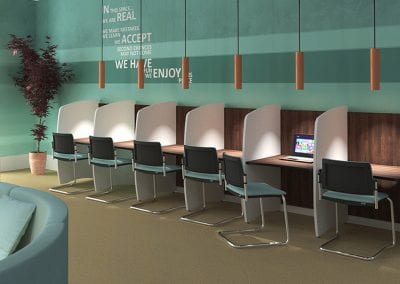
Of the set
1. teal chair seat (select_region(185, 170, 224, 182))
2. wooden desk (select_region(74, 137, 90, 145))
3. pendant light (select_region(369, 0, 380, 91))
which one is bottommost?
teal chair seat (select_region(185, 170, 224, 182))

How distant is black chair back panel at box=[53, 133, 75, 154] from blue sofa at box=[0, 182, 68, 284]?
4.05 meters

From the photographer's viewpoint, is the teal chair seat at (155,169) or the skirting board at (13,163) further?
the skirting board at (13,163)

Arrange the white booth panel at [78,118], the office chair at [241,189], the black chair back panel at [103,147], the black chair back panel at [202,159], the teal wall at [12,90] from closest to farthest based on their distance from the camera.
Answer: the office chair at [241,189], the black chair back panel at [202,159], the black chair back panel at [103,147], the white booth panel at [78,118], the teal wall at [12,90]

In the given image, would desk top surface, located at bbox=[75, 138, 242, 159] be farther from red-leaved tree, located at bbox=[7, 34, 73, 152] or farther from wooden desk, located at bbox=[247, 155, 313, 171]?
red-leaved tree, located at bbox=[7, 34, 73, 152]

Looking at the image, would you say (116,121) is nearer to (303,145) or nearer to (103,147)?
(103,147)

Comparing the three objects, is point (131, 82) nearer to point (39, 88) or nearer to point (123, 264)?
point (39, 88)

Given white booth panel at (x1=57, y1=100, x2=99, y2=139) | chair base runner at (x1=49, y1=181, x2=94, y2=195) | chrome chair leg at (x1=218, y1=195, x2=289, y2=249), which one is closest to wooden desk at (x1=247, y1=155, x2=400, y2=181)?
chrome chair leg at (x1=218, y1=195, x2=289, y2=249)

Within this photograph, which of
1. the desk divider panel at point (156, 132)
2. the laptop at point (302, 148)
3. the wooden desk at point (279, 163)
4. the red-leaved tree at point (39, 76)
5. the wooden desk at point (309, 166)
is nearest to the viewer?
the wooden desk at point (309, 166)

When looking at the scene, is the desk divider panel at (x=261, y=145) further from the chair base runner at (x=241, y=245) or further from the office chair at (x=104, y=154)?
the office chair at (x=104, y=154)

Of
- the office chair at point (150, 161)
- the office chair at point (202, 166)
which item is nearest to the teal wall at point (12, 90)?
the office chair at point (150, 161)

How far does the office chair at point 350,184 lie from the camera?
496cm

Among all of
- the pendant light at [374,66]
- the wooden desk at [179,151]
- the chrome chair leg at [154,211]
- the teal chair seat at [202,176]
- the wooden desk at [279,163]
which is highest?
the pendant light at [374,66]

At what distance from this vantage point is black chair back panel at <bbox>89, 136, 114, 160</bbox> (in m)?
7.17

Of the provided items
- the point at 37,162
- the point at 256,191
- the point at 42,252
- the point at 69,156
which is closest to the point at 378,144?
the point at 256,191
